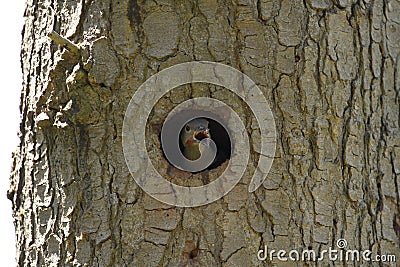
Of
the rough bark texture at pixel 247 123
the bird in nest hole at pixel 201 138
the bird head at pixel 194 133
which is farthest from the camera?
the bird head at pixel 194 133

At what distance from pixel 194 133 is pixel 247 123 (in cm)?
55

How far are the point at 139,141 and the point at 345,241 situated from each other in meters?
0.62

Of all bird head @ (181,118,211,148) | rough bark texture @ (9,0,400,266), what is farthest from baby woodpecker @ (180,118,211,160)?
rough bark texture @ (9,0,400,266)

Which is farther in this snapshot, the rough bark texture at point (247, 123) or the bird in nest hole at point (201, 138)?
the bird in nest hole at point (201, 138)

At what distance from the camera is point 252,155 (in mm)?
1935

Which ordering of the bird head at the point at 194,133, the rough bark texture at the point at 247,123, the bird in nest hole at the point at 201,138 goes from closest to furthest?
1. the rough bark texture at the point at 247,123
2. the bird in nest hole at the point at 201,138
3. the bird head at the point at 194,133

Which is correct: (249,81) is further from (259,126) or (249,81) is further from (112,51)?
(112,51)

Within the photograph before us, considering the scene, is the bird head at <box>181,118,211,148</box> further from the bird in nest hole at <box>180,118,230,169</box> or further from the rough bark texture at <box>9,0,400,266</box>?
the rough bark texture at <box>9,0,400,266</box>

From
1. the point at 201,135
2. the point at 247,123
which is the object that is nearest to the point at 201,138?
the point at 201,135

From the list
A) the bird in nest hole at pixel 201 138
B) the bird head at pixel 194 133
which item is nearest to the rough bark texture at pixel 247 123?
the bird in nest hole at pixel 201 138

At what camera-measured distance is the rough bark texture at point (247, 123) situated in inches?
74.8

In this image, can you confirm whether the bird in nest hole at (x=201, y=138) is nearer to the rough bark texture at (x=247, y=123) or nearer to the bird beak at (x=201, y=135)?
the bird beak at (x=201, y=135)

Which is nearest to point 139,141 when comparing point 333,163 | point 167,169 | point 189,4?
point 167,169

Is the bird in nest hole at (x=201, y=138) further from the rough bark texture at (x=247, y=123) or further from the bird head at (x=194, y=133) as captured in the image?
the rough bark texture at (x=247, y=123)
